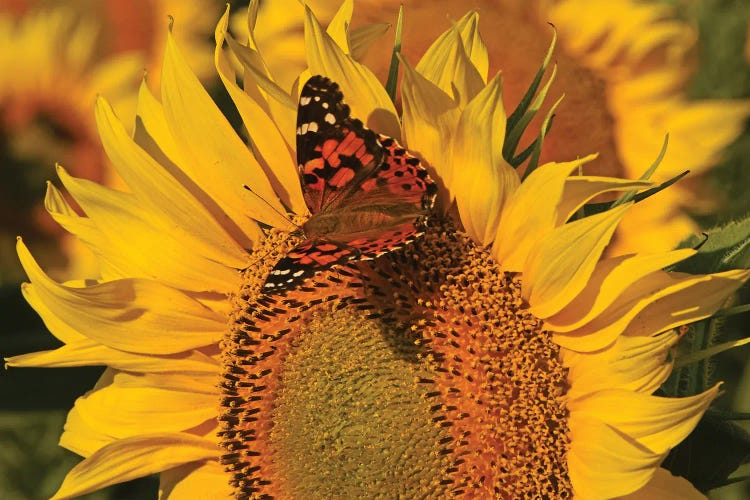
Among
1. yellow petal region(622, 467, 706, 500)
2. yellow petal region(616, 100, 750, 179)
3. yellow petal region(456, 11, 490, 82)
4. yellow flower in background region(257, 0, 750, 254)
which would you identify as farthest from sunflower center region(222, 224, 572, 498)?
yellow petal region(616, 100, 750, 179)

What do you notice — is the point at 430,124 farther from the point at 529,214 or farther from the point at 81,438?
the point at 81,438

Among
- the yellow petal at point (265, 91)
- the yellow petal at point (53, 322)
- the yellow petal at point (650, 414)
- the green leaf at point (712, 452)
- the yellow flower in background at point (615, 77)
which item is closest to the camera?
the yellow petal at point (650, 414)

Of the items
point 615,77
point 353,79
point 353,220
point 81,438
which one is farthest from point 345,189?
point 615,77

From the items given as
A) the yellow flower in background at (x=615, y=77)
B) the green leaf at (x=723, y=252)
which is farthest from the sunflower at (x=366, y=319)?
the yellow flower in background at (x=615, y=77)

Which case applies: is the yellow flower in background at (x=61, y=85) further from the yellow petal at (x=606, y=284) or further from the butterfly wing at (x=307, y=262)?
the yellow petal at (x=606, y=284)

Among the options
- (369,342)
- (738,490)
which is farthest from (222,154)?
(738,490)

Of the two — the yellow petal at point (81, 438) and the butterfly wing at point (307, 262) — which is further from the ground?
the butterfly wing at point (307, 262)
